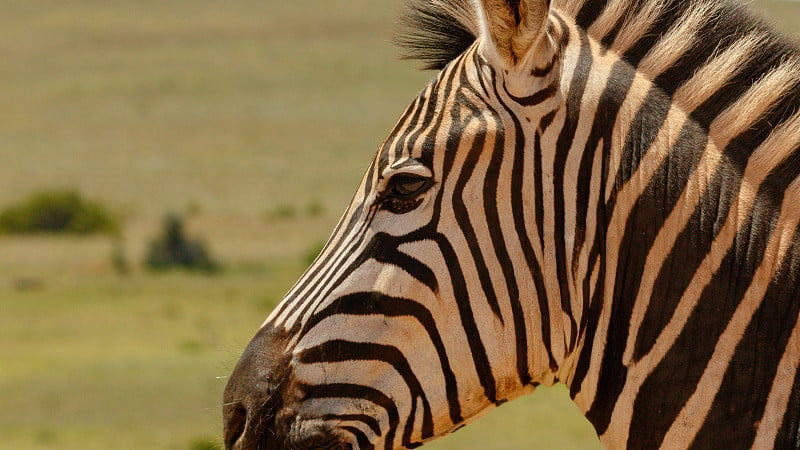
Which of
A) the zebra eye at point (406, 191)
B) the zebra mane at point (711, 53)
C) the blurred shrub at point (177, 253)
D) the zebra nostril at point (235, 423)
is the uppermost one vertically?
the zebra mane at point (711, 53)

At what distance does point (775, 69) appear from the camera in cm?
351

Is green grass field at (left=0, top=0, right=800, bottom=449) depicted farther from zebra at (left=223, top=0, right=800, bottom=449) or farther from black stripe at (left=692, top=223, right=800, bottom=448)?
black stripe at (left=692, top=223, right=800, bottom=448)

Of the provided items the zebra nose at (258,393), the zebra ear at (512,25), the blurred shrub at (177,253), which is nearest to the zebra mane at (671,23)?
the zebra ear at (512,25)

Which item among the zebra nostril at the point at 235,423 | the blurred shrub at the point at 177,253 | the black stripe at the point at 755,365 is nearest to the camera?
the black stripe at the point at 755,365

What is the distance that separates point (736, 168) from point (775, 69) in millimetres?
336

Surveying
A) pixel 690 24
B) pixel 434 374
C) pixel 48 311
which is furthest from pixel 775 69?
pixel 48 311

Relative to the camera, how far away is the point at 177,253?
132 ft

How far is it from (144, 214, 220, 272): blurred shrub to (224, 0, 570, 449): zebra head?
36167 mm

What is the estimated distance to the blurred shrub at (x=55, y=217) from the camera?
4778 cm

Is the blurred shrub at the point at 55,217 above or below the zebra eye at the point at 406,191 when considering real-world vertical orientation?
below

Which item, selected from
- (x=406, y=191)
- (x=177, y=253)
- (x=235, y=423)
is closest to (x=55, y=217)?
(x=177, y=253)

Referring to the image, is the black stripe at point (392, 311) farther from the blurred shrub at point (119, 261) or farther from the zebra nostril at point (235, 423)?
the blurred shrub at point (119, 261)

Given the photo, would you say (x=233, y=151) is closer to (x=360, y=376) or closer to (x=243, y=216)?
(x=243, y=216)

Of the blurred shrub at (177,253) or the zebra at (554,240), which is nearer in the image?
the zebra at (554,240)
